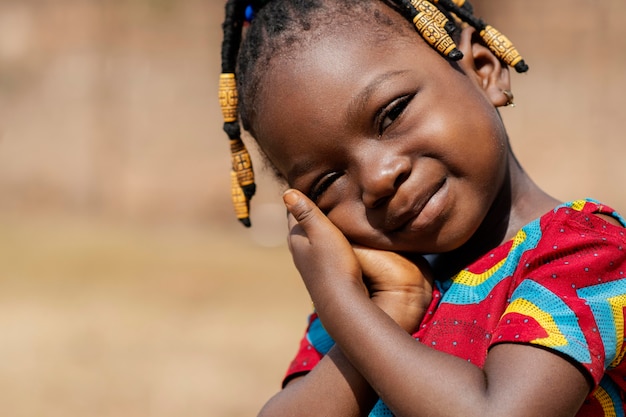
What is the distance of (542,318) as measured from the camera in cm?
174

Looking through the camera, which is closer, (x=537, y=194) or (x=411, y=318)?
(x=411, y=318)

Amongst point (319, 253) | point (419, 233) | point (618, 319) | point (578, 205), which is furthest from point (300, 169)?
point (618, 319)

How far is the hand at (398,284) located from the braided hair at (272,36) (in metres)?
0.51

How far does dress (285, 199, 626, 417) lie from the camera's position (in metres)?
1.74

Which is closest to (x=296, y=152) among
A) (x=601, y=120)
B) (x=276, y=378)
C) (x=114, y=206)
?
(x=276, y=378)

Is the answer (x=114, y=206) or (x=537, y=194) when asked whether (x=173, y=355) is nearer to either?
(x=537, y=194)

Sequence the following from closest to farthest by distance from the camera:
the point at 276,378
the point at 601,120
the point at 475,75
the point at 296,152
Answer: the point at 296,152
the point at 475,75
the point at 276,378
the point at 601,120

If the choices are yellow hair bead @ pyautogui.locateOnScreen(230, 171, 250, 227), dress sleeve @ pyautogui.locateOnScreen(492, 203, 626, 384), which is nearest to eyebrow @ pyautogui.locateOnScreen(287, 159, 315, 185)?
yellow hair bead @ pyautogui.locateOnScreen(230, 171, 250, 227)

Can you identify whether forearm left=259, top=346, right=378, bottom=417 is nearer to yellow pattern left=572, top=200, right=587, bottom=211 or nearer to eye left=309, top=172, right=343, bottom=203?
eye left=309, top=172, right=343, bottom=203

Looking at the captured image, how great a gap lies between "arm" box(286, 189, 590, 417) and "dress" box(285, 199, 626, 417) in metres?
0.04

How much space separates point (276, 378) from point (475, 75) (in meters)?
2.93

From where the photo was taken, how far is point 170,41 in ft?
33.6

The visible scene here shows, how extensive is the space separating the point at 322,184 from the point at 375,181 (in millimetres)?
201

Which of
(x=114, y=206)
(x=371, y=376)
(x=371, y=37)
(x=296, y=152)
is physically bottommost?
(x=114, y=206)
